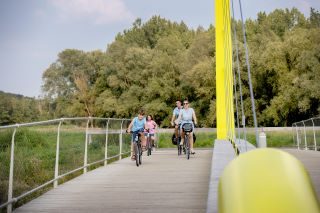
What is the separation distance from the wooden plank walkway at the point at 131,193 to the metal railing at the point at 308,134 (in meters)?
7.26

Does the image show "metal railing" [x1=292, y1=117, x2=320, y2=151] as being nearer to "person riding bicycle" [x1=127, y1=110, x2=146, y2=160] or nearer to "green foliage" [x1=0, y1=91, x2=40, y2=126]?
"person riding bicycle" [x1=127, y1=110, x2=146, y2=160]

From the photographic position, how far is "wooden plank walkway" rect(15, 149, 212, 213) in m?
5.57

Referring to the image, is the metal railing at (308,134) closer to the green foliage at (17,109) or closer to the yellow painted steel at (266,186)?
the yellow painted steel at (266,186)

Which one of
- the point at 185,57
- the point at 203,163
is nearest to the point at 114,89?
the point at 185,57

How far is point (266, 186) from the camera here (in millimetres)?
1782

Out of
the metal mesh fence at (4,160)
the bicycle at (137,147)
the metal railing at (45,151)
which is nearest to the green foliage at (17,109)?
the bicycle at (137,147)

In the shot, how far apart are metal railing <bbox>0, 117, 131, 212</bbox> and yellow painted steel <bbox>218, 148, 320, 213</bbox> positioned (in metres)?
3.52

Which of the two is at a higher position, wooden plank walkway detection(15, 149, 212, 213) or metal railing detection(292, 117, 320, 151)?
metal railing detection(292, 117, 320, 151)

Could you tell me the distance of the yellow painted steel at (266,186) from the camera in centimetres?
171

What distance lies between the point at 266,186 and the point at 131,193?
5.05 metres

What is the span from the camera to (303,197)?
1.76 meters

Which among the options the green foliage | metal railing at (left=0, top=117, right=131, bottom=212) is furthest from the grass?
the green foliage

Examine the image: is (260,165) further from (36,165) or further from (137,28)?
(137,28)

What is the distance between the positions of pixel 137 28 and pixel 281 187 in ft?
224
